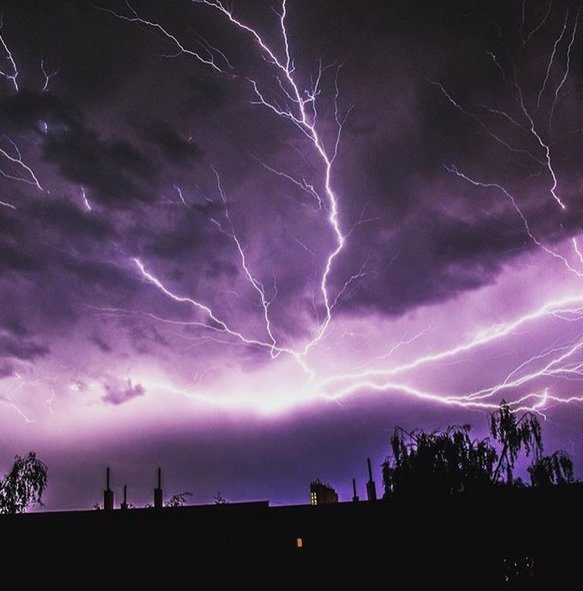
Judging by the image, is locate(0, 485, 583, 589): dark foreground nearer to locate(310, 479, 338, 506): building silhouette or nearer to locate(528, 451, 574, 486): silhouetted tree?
locate(528, 451, 574, 486): silhouetted tree

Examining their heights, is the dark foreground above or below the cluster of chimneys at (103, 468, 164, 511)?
below

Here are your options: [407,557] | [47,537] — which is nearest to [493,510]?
[407,557]

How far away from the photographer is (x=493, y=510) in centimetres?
956

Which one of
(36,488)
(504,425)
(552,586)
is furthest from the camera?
(36,488)

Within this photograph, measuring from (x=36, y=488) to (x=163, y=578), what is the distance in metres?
7.97

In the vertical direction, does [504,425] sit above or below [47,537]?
above

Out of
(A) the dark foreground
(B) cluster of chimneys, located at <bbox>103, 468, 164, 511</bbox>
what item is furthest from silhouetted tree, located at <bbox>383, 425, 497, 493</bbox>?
(B) cluster of chimneys, located at <bbox>103, 468, 164, 511</bbox>

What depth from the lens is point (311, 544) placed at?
9758mm

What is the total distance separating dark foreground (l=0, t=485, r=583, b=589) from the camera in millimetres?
9445

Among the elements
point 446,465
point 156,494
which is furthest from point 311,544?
point 156,494

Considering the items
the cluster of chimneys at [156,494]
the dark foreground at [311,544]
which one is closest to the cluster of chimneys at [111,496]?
the cluster of chimneys at [156,494]

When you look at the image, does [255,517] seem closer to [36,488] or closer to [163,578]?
[163,578]

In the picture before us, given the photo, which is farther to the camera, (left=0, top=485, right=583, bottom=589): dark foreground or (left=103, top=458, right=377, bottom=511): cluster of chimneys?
(left=103, top=458, right=377, bottom=511): cluster of chimneys

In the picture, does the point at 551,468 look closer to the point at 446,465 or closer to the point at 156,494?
the point at 446,465
